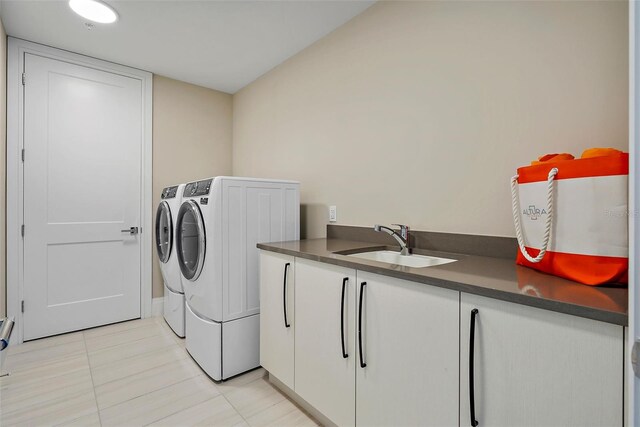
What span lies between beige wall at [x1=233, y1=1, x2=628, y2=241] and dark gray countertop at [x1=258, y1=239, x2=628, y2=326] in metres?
→ 0.38

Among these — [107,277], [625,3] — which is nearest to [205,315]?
[107,277]

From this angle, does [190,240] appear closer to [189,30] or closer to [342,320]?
[342,320]

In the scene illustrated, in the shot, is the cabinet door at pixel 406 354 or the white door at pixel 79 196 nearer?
the cabinet door at pixel 406 354

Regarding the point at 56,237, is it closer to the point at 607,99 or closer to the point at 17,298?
the point at 17,298

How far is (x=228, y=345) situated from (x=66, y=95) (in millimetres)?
2511

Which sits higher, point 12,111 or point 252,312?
point 12,111

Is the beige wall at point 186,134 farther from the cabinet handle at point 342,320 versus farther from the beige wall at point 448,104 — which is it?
the cabinet handle at point 342,320

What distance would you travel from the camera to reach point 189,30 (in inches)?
91.0

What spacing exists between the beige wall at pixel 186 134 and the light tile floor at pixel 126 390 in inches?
35.7

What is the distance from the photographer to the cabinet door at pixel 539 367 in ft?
2.36

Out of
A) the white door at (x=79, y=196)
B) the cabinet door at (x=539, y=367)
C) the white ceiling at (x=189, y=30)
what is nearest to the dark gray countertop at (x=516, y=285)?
the cabinet door at (x=539, y=367)

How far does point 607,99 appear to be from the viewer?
3.80ft

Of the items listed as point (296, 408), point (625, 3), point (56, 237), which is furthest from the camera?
point (56, 237)

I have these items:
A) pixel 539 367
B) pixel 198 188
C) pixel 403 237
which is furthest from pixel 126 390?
pixel 539 367
